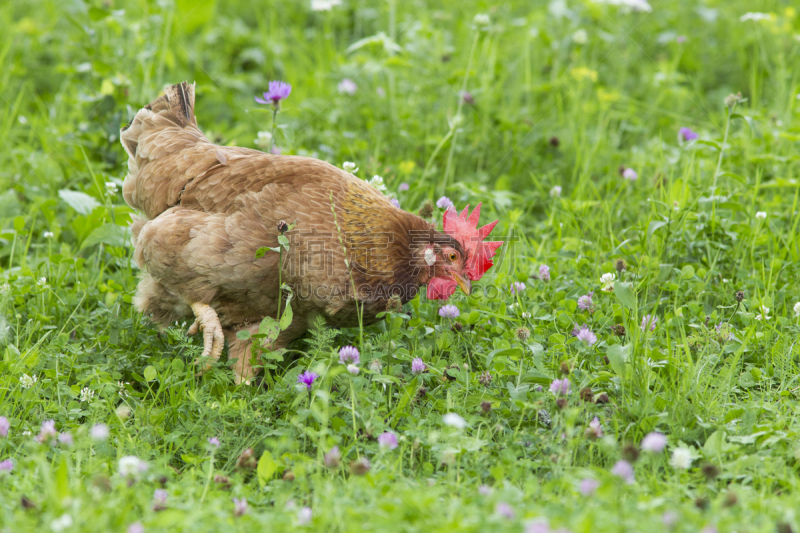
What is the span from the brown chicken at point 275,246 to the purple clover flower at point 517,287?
0.80 feet

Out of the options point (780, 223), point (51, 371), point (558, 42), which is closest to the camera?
point (51, 371)

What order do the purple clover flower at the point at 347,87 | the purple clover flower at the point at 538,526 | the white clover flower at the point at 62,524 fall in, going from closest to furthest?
the purple clover flower at the point at 538,526 < the white clover flower at the point at 62,524 < the purple clover flower at the point at 347,87

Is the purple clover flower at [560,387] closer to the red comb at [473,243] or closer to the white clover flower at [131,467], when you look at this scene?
the red comb at [473,243]

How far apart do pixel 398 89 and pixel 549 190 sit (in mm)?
1521

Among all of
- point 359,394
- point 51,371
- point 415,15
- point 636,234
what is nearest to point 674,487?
point 359,394

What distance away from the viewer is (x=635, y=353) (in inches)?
109

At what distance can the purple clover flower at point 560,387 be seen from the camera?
103 inches

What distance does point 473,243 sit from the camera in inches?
129

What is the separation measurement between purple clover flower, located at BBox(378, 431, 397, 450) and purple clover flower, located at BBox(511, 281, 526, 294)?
1.23 metres

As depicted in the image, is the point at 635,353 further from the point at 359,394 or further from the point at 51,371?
the point at 51,371

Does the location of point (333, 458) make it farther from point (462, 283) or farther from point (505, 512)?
point (462, 283)

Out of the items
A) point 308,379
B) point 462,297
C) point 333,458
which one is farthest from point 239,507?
point 462,297

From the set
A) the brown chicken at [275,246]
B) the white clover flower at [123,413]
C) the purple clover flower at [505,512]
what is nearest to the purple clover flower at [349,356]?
the brown chicken at [275,246]

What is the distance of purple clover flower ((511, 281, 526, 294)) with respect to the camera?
3473 millimetres
